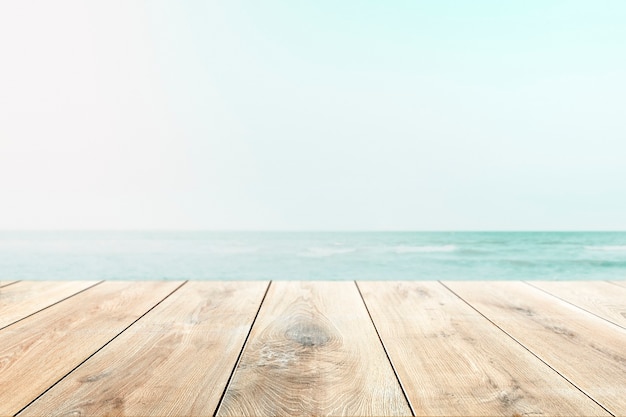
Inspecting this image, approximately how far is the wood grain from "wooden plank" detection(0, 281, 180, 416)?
1.5 inches

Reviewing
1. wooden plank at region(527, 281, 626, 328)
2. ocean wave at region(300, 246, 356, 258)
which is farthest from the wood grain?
ocean wave at region(300, 246, 356, 258)

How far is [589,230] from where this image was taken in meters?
10.1

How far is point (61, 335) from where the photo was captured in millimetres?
832

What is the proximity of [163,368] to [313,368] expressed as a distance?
0.24 m

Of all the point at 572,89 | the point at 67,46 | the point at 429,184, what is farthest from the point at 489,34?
the point at 67,46

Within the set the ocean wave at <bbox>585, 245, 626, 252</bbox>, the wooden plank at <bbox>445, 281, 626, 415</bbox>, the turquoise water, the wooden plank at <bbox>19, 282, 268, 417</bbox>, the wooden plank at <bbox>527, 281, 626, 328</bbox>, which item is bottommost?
the turquoise water

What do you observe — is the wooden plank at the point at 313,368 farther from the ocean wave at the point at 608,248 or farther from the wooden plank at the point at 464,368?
the ocean wave at the point at 608,248

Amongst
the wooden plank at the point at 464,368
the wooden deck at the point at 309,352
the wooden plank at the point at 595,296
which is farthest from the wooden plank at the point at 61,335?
the wooden plank at the point at 595,296

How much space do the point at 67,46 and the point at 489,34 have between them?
11332 millimetres

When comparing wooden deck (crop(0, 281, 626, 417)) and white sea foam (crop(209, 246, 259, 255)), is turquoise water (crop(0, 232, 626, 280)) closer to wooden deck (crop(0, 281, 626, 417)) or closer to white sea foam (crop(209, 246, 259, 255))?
white sea foam (crop(209, 246, 259, 255))

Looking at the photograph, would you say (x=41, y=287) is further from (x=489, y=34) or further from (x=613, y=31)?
(x=613, y=31)

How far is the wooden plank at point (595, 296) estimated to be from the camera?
1.04 meters

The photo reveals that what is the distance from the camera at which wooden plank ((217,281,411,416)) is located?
55cm

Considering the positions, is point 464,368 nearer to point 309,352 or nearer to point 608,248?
point 309,352
